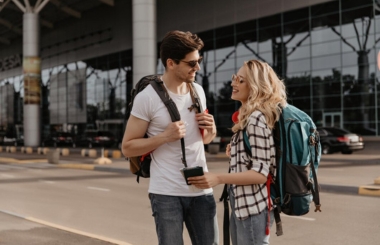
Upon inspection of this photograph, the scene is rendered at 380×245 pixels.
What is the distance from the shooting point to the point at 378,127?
102 ft

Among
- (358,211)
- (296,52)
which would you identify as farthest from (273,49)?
(358,211)

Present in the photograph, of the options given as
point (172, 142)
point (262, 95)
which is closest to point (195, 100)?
point (172, 142)

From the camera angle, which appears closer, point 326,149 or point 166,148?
point 166,148

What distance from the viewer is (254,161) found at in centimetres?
259

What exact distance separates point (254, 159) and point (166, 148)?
22.5 inches

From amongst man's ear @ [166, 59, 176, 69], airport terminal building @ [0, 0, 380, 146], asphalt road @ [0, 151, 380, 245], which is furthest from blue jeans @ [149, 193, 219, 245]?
airport terminal building @ [0, 0, 380, 146]

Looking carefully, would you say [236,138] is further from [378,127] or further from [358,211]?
[378,127]

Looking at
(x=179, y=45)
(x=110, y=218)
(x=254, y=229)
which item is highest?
(x=179, y=45)

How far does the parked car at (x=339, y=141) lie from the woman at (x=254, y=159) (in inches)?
923

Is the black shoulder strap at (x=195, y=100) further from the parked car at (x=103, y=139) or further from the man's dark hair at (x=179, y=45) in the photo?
the parked car at (x=103, y=139)

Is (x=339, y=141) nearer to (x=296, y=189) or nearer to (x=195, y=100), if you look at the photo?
(x=195, y=100)

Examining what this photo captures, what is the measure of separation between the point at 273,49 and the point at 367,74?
850cm

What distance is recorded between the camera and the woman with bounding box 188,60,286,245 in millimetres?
2588

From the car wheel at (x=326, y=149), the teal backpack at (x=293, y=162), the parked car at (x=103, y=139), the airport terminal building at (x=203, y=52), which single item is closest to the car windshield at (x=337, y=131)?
the car wheel at (x=326, y=149)
